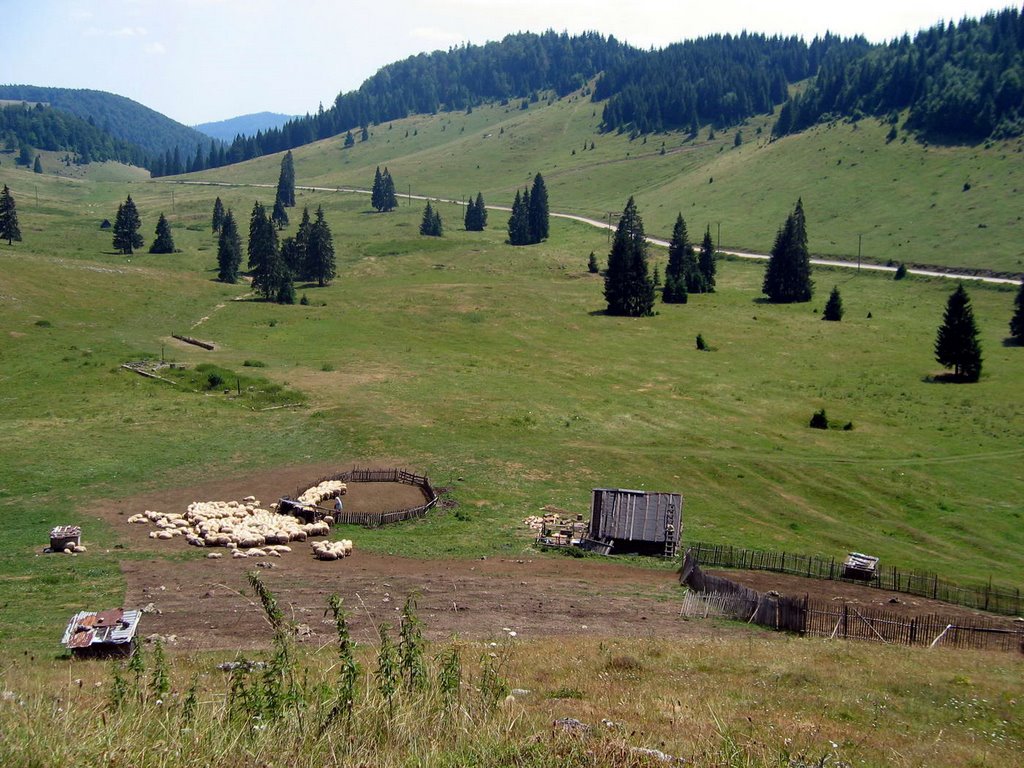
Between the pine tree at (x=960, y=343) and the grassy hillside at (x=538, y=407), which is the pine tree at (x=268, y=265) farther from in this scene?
the pine tree at (x=960, y=343)

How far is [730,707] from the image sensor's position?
17.9 m

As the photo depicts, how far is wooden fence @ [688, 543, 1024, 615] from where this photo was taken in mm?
36469

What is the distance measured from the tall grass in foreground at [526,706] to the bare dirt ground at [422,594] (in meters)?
2.10

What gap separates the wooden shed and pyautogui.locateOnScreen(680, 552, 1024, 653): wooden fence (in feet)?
33.5

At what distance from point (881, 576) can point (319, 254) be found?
120868 millimetres

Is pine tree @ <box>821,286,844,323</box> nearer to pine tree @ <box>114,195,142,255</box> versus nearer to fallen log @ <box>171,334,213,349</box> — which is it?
fallen log @ <box>171,334,213,349</box>

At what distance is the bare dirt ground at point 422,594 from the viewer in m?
27.0

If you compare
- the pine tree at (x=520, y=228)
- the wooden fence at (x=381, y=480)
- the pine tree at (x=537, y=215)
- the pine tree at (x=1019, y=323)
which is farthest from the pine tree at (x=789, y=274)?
the wooden fence at (x=381, y=480)

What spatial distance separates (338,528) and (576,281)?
391ft

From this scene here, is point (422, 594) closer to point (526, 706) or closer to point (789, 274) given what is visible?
point (526, 706)

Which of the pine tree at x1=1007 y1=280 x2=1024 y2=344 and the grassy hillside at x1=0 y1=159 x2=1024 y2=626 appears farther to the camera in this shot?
the pine tree at x1=1007 y1=280 x2=1024 y2=344

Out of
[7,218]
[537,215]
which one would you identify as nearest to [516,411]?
[7,218]

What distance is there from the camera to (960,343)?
93750 mm

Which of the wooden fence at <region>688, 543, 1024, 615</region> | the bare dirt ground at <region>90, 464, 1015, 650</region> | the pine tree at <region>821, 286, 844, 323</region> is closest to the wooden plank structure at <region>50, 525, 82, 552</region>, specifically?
the bare dirt ground at <region>90, 464, 1015, 650</region>
